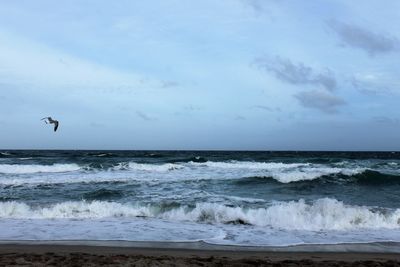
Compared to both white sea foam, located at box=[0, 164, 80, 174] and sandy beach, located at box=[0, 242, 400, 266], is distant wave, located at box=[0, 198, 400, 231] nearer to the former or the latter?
sandy beach, located at box=[0, 242, 400, 266]

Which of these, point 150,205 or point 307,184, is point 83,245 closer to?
point 150,205

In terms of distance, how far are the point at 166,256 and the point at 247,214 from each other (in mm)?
4579

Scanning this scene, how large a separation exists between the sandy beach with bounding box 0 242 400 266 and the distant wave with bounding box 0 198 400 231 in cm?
280

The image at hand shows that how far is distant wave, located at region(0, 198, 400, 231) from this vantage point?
10.7 metres

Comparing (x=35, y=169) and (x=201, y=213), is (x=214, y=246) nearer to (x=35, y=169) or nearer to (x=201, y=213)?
(x=201, y=213)

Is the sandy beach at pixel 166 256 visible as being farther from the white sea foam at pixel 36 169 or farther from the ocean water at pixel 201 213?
the white sea foam at pixel 36 169

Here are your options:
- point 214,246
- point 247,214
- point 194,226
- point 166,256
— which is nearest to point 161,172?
point 247,214

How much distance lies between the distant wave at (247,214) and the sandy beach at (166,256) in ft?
9.20

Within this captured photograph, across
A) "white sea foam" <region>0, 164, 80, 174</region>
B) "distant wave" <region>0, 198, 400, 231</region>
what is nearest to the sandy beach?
"distant wave" <region>0, 198, 400, 231</region>

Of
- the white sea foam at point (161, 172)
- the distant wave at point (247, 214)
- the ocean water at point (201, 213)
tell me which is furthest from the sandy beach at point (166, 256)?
the white sea foam at point (161, 172)

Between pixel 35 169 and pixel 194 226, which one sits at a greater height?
pixel 35 169

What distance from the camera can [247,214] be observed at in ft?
37.4

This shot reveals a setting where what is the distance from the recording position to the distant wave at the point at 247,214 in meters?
10.7

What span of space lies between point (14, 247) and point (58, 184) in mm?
11682
